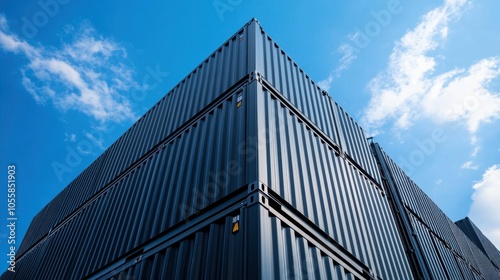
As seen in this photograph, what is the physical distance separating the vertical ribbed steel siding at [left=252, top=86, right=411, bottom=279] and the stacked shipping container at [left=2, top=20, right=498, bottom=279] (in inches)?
1.1

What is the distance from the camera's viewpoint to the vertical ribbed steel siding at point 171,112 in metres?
6.96

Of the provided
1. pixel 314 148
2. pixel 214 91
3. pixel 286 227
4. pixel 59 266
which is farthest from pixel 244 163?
pixel 59 266

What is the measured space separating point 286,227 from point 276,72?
366cm

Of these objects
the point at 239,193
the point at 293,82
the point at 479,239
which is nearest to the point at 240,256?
the point at 239,193

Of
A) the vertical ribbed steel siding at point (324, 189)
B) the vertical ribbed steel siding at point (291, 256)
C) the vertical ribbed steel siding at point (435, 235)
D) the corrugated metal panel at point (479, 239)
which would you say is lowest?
the vertical ribbed steel siding at point (291, 256)

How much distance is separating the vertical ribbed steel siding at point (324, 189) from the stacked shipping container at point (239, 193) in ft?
0.09

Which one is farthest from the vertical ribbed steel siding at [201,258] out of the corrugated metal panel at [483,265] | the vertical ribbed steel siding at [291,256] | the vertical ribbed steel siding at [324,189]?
the corrugated metal panel at [483,265]

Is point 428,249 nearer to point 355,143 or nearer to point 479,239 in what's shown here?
point 355,143

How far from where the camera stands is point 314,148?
612cm

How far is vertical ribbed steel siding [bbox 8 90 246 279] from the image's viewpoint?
4.84 metres

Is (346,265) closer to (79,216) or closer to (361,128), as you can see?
(361,128)

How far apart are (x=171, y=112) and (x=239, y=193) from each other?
4343 mm

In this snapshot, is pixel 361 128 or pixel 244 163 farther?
pixel 361 128

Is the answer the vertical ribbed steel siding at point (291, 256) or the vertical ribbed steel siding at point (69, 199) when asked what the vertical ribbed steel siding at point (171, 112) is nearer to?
the vertical ribbed steel siding at point (69, 199)
